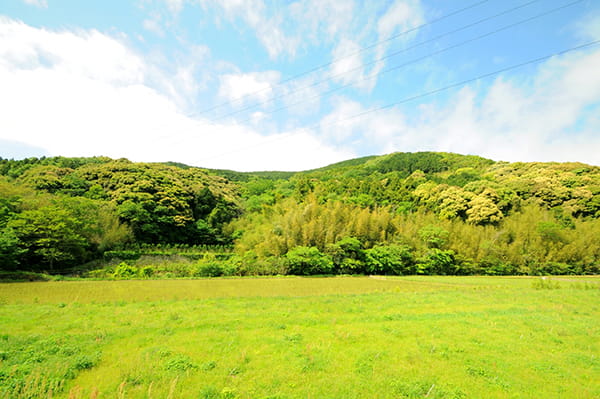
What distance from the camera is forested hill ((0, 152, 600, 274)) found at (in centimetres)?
2297

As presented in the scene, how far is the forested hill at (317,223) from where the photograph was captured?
75.4ft

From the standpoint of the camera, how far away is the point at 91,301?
479 inches

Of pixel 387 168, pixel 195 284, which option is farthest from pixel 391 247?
pixel 387 168

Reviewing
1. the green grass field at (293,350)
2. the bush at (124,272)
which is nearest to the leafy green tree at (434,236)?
the green grass field at (293,350)

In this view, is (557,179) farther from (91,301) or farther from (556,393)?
(91,301)

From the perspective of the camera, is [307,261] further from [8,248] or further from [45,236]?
[8,248]

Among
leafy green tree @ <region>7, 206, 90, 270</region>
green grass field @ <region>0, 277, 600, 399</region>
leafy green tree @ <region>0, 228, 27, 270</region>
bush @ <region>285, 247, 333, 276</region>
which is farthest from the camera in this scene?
bush @ <region>285, 247, 333, 276</region>

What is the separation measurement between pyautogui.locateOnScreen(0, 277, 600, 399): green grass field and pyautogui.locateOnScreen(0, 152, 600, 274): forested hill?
1338 cm

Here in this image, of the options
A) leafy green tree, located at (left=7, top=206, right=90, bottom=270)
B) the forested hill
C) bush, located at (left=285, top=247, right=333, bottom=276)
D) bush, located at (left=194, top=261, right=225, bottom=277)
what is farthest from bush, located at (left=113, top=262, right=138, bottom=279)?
bush, located at (left=285, top=247, right=333, bottom=276)

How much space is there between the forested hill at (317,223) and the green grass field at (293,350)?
527 inches

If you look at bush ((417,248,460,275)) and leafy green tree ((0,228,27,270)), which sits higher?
leafy green tree ((0,228,27,270))

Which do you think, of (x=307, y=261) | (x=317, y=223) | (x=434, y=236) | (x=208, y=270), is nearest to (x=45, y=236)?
(x=208, y=270)

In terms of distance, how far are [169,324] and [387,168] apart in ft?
245

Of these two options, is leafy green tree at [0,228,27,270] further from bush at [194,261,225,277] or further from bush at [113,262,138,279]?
bush at [194,261,225,277]
